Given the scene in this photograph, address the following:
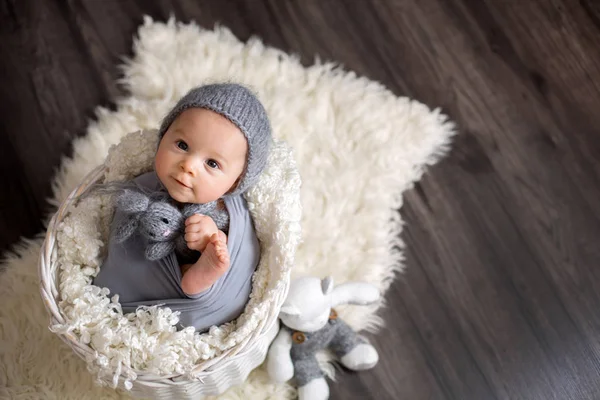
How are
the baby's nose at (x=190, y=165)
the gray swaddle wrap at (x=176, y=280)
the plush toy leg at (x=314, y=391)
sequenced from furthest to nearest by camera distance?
1. the plush toy leg at (x=314, y=391)
2. the gray swaddle wrap at (x=176, y=280)
3. the baby's nose at (x=190, y=165)

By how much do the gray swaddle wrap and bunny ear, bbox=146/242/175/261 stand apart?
0.9 inches

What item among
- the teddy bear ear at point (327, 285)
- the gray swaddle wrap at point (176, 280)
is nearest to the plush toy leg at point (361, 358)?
the teddy bear ear at point (327, 285)

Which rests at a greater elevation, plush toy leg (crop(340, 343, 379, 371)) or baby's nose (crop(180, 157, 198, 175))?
baby's nose (crop(180, 157, 198, 175))

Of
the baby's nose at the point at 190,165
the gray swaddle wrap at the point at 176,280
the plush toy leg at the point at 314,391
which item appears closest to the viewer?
the baby's nose at the point at 190,165

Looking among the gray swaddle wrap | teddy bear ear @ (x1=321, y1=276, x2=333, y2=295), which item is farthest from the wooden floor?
the gray swaddle wrap

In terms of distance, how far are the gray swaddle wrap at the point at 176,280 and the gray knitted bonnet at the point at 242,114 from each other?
102mm

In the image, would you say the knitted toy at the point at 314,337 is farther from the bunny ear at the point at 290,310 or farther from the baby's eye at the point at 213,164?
the baby's eye at the point at 213,164

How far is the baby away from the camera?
918 mm

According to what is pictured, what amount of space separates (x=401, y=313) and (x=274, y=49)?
704 mm

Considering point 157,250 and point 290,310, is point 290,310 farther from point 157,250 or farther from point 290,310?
point 157,250

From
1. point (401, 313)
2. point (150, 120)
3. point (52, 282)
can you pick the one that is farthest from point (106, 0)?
point (401, 313)

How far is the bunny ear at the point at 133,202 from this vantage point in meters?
0.97

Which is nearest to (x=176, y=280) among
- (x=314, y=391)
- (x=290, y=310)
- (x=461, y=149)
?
(x=290, y=310)

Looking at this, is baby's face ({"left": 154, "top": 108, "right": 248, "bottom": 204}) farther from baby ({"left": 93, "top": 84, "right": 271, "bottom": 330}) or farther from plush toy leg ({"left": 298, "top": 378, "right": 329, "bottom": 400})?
plush toy leg ({"left": 298, "top": 378, "right": 329, "bottom": 400})
